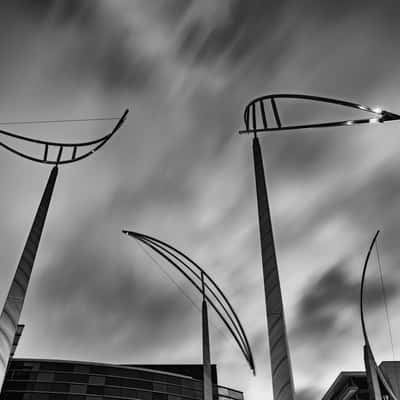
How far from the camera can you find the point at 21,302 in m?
15.7

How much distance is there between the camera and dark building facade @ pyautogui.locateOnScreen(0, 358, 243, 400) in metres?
64.9

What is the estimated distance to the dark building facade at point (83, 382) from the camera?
64.9 meters

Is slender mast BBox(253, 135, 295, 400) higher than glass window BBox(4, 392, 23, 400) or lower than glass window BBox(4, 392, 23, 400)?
lower

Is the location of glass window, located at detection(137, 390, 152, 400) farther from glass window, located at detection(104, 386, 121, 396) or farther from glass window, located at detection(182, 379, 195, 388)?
glass window, located at detection(182, 379, 195, 388)

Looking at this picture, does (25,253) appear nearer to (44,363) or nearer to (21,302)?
(21,302)

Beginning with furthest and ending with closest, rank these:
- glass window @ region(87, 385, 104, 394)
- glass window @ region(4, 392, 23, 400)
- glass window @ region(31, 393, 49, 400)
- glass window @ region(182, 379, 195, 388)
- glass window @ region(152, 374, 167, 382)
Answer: glass window @ region(182, 379, 195, 388)
glass window @ region(152, 374, 167, 382)
glass window @ region(87, 385, 104, 394)
glass window @ region(31, 393, 49, 400)
glass window @ region(4, 392, 23, 400)

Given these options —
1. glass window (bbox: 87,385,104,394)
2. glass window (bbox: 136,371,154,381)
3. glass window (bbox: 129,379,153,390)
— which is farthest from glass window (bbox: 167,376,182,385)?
glass window (bbox: 87,385,104,394)

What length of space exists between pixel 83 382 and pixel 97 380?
2095 millimetres

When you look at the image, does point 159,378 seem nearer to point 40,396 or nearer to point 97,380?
point 97,380

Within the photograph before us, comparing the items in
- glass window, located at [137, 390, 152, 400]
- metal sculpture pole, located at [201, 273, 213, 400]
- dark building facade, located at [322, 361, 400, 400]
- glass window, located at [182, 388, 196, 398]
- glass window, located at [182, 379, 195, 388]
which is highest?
dark building facade, located at [322, 361, 400, 400]

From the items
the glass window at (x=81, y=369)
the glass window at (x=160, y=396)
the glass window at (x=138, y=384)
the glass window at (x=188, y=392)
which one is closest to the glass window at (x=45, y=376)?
the glass window at (x=81, y=369)

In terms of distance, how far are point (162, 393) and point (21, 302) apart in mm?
61803

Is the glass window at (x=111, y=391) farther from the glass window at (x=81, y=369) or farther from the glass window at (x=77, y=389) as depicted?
the glass window at (x=81, y=369)

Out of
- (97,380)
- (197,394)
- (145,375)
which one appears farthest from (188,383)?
(97,380)
